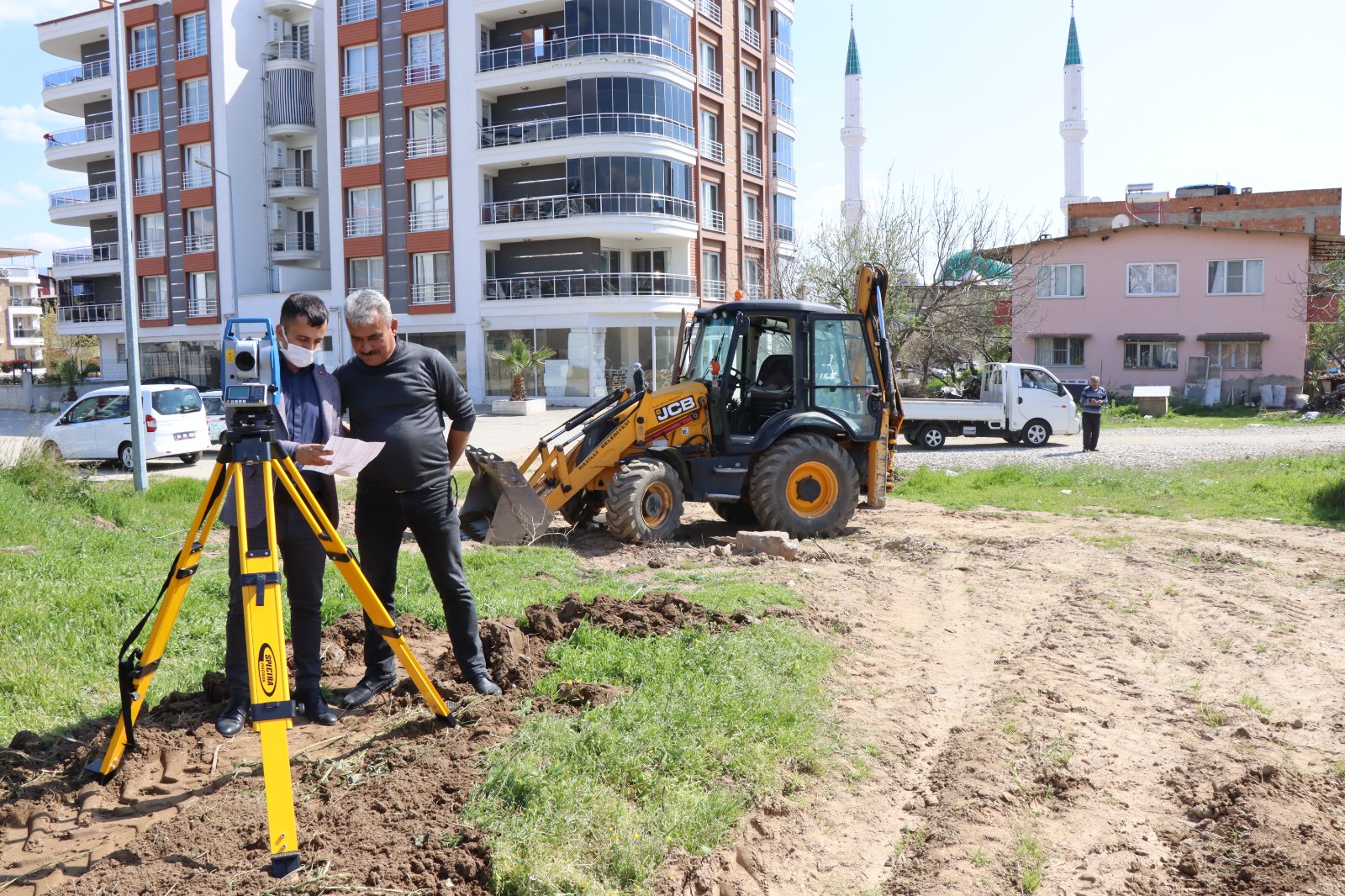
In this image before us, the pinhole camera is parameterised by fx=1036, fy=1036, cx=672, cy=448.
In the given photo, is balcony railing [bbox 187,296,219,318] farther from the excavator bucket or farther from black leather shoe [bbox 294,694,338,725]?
black leather shoe [bbox 294,694,338,725]

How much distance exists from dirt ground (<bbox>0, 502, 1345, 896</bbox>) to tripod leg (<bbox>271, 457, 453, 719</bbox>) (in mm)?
267

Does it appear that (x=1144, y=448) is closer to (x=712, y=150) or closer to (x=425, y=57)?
(x=712, y=150)

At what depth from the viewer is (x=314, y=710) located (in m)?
5.00

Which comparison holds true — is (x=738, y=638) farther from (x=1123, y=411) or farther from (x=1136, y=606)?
(x=1123, y=411)

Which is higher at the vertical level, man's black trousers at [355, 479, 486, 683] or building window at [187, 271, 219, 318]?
building window at [187, 271, 219, 318]

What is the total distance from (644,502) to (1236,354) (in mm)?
34748

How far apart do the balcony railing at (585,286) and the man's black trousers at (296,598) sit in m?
34.5

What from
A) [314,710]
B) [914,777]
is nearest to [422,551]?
[314,710]

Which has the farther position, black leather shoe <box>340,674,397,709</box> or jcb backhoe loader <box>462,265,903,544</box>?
jcb backhoe loader <box>462,265,903,544</box>

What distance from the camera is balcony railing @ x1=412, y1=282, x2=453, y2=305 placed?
41.3 meters

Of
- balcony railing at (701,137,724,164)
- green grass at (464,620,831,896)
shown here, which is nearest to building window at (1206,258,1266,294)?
balcony railing at (701,137,724,164)

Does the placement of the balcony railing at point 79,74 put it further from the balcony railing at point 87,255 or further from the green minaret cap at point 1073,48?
the green minaret cap at point 1073,48

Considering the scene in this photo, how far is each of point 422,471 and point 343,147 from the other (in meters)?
41.3

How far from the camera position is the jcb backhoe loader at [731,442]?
10805 millimetres
